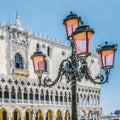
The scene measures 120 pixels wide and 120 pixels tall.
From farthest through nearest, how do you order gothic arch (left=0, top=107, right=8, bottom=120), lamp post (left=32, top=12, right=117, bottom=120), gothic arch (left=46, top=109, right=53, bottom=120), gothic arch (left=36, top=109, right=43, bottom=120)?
1. gothic arch (left=46, top=109, right=53, bottom=120)
2. gothic arch (left=36, top=109, right=43, bottom=120)
3. gothic arch (left=0, top=107, right=8, bottom=120)
4. lamp post (left=32, top=12, right=117, bottom=120)

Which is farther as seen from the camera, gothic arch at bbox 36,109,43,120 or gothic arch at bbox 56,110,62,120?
gothic arch at bbox 56,110,62,120

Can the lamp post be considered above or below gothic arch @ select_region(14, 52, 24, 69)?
below

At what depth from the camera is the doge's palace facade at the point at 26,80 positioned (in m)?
31.1

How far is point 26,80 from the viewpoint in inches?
1304

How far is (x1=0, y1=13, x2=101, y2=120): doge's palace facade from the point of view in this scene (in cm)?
3106

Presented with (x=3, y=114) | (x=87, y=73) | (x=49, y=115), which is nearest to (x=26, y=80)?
(x=3, y=114)

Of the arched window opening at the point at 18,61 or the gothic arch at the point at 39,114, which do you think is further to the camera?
the gothic arch at the point at 39,114

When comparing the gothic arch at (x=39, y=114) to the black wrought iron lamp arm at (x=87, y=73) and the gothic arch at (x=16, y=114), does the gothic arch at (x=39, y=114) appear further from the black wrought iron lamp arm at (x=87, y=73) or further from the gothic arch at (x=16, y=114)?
the black wrought iron lamp arm at (x=87, y=73)

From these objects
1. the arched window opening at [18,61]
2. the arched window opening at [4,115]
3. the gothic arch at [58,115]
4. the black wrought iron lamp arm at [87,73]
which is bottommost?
the gothic arch at [58,115]

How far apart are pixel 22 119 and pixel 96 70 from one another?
15766 millimetres

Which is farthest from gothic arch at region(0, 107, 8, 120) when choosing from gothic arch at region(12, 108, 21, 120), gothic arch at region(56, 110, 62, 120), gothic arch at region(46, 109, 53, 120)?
gothic arch at region(56, 110, 62, 120)

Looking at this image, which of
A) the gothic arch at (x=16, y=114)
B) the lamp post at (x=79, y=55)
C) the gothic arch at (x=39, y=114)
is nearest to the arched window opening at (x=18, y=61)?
the gothic arch at (x=16, y=114)

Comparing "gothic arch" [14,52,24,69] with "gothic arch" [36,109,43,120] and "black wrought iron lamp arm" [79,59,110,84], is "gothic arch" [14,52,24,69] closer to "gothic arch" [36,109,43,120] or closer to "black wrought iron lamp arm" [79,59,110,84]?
"gothic arch" [36,109,43,120]

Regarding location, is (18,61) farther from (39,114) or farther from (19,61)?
Result: (39,114)
